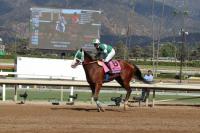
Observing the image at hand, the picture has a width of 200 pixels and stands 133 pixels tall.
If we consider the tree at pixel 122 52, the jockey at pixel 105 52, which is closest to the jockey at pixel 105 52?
the jockey at pixel 105 52

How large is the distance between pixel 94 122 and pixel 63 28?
34553 mm

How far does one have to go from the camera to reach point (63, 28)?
160ft

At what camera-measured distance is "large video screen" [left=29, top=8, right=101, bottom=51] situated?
47.7m

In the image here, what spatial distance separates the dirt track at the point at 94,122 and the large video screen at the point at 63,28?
2978 centimetres

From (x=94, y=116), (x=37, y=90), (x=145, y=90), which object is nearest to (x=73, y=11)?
(x=37, y=90)

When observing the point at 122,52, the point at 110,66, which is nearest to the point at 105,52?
the point at 110,66

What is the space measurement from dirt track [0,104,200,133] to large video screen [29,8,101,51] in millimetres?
29777

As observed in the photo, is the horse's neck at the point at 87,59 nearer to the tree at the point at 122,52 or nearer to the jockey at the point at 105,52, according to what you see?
the jockey at the point at 105,52

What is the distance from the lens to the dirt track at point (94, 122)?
13.0m

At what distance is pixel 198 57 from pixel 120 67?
142 meters

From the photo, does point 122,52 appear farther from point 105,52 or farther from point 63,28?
point 105,52

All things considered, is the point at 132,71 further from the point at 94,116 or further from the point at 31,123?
the point at 31,123

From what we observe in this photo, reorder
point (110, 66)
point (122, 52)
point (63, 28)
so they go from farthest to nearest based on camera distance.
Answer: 1. point (122, 52)
2. point (63, 28)
3. point (110, 66)

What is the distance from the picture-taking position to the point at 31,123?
45.9 ft
